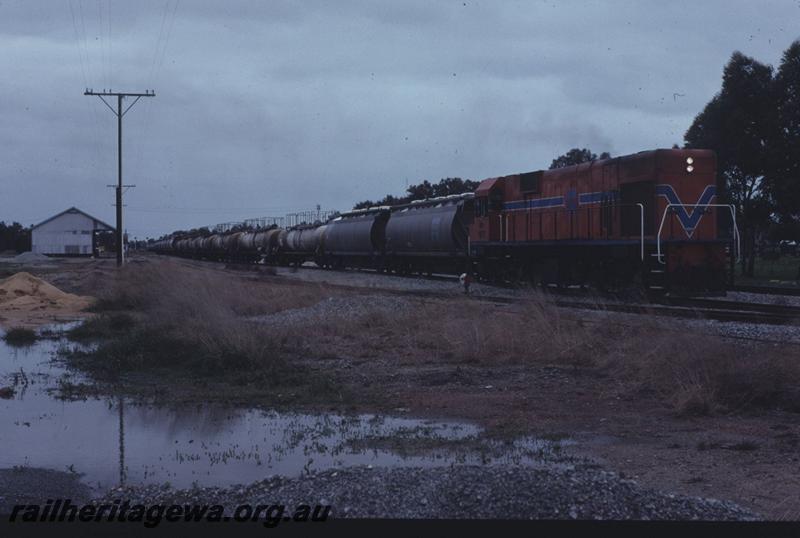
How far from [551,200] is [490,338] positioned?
44.9ft

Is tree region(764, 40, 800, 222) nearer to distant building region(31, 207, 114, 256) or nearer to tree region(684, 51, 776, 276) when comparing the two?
tree region(684, 51, 776, 276)

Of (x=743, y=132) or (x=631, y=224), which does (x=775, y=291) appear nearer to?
(x=631, y=224)

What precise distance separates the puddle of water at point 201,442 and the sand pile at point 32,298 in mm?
18171

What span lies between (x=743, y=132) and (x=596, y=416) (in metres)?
29.2

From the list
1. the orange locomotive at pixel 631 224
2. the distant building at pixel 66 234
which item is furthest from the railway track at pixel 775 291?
the distant building at pixel 66 234

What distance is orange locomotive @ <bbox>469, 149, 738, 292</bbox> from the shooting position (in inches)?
837

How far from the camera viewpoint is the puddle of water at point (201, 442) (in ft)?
25.8

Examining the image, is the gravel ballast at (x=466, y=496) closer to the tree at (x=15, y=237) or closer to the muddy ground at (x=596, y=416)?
the muddy ground at (x=596, y=416)

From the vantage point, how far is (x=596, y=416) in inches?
387

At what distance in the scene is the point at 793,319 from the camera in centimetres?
1606

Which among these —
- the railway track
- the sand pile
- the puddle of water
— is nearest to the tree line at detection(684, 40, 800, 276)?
the railway track

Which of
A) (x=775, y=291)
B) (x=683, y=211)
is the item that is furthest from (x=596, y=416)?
(x=775, y=291)

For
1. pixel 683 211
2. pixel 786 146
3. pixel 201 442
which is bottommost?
pixel 201 442

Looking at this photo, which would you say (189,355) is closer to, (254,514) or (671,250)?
(254,514)
